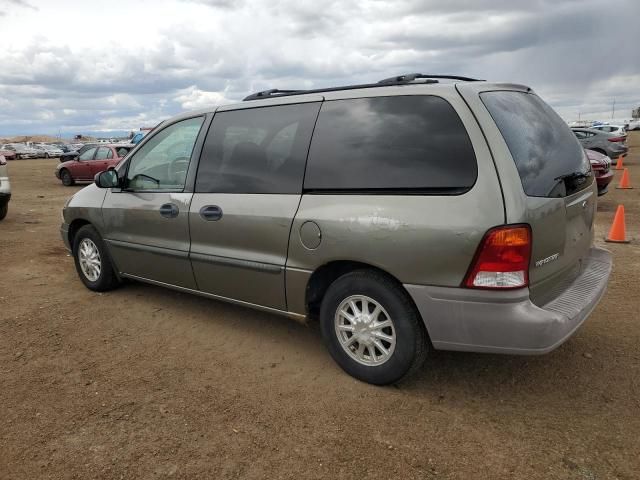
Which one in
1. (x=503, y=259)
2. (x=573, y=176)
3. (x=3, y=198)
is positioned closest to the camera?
(x=503, y=259)

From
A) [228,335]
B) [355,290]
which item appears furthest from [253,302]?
[355,290]

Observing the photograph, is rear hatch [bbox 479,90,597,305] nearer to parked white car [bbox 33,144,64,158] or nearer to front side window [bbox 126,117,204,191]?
front side window [bbox 126,117,204,191]

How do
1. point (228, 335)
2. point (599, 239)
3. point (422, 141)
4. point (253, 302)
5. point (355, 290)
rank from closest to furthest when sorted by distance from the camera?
point (422, 141)
point (355, 290)
point (253, 302)
point (228, 335)
point (599, 239)

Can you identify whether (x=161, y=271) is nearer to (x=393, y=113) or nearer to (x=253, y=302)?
(x=253, y=302)

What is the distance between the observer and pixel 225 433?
9.41 feet

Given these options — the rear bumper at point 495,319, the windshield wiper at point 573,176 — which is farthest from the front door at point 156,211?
the windshield wiper at point 573,176

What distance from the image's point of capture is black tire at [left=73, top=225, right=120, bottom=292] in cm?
509

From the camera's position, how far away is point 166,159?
444 cm

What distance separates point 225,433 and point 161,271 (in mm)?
1986

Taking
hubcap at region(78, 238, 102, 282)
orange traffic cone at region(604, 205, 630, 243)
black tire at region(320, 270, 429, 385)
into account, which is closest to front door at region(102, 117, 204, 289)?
hubcap at region(78, 238, 102, 282)

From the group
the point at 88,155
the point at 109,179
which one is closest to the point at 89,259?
the point at 109,179

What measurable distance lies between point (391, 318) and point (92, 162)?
17.6 metres

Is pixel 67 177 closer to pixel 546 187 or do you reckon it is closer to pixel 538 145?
pixel 538 145

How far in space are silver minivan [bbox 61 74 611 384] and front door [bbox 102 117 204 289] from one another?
0.03m
